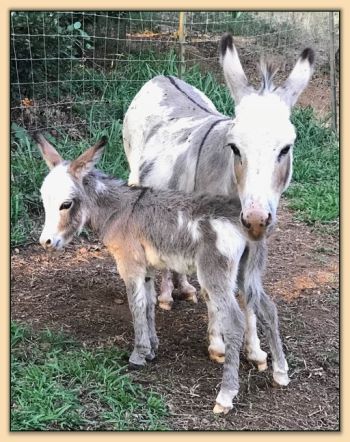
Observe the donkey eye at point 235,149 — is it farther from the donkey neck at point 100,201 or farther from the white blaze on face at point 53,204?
the white blaze on face at point 53,204

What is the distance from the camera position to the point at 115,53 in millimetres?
7398

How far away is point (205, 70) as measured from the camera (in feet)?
26.2

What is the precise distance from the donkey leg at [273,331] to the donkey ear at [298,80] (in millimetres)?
1113

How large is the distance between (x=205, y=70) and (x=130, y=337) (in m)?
4.68

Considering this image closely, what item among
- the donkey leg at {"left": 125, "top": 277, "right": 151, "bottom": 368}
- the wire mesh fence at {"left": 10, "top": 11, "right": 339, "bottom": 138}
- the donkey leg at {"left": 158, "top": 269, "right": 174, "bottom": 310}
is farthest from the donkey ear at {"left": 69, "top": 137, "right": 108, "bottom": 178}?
the wire mesh fence at {"left": 10, "top": 11, "right": 339, "bottom": 138}

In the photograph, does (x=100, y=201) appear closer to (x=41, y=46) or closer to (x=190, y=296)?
(x=190, y=296)

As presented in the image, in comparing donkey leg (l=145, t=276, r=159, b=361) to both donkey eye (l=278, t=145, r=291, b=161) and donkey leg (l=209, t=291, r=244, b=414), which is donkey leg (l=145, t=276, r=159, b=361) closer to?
donkey leg (l=209, t=291, r=244, b=414)

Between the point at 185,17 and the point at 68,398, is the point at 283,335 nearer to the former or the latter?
the point at 68,398

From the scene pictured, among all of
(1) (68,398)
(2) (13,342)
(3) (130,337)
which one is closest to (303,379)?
(3) (130,337)

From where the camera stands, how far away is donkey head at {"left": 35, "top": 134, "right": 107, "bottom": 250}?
3580 millimetres

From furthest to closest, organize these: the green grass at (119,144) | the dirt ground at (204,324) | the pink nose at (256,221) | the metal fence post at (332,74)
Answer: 1. the metal fence post at (332,74)
2. the green grass at (119,144)
3. the dirt ground at (204,324)
4. the pink nose at (256,221)

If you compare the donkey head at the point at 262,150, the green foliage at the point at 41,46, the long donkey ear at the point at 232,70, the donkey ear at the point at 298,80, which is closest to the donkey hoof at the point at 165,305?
the donkey head at the point at 262,150

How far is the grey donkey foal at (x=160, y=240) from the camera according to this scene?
3396mm

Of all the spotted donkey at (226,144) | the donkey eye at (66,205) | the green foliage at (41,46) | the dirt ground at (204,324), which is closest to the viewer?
the spotted donkey at (226,144)
